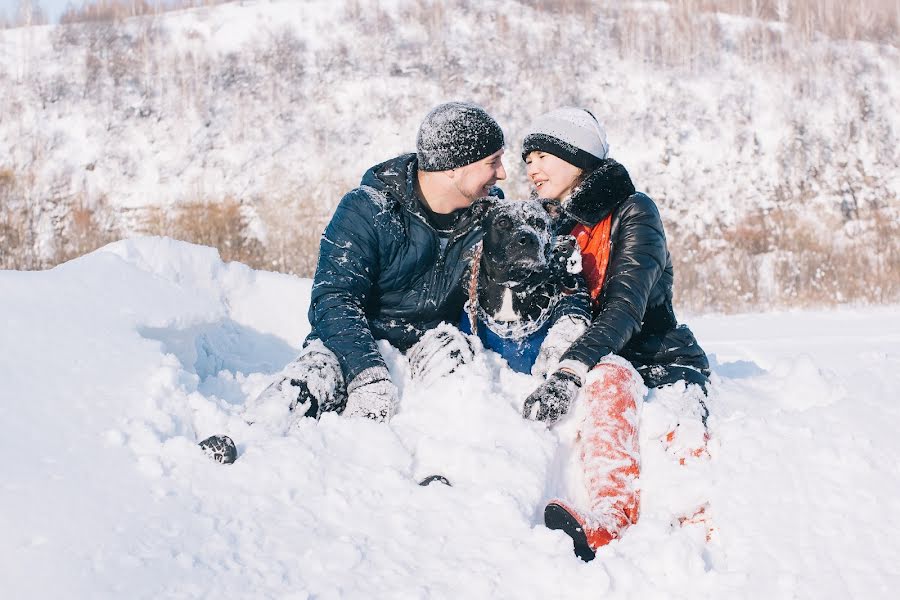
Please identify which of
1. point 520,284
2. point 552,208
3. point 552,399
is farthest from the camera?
point 552,208

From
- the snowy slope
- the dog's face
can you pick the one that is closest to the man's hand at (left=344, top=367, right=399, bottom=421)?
the dog's face

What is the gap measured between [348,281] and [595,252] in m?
0.94

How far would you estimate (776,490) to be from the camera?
77.4 inches

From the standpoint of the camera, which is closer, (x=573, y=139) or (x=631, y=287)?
(x=631, y=287)

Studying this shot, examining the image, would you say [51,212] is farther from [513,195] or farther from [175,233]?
[513,195]

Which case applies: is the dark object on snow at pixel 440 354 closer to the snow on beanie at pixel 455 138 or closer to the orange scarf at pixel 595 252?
the orange scarf at pixel 595 252

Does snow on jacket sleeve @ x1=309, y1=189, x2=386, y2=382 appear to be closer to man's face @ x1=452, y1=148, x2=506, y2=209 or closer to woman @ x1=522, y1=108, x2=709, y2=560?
man's face @ x1=452, y1=148, x2=506, y2=209

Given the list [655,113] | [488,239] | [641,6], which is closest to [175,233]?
[655,113]

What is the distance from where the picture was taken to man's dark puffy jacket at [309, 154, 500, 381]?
282 centimetres

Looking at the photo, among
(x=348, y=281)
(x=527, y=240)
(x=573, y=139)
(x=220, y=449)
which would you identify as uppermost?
(x=573, y=139)

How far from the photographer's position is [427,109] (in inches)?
628

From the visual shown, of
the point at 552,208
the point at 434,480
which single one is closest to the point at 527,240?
the point at 552,208

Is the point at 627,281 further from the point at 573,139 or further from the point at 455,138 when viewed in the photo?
the point at 455,138

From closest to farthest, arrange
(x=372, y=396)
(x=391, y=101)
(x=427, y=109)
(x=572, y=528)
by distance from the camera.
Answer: (x=572, y=528), (x=372, y=396), (x=427, y=109), (x=391, y=101)
